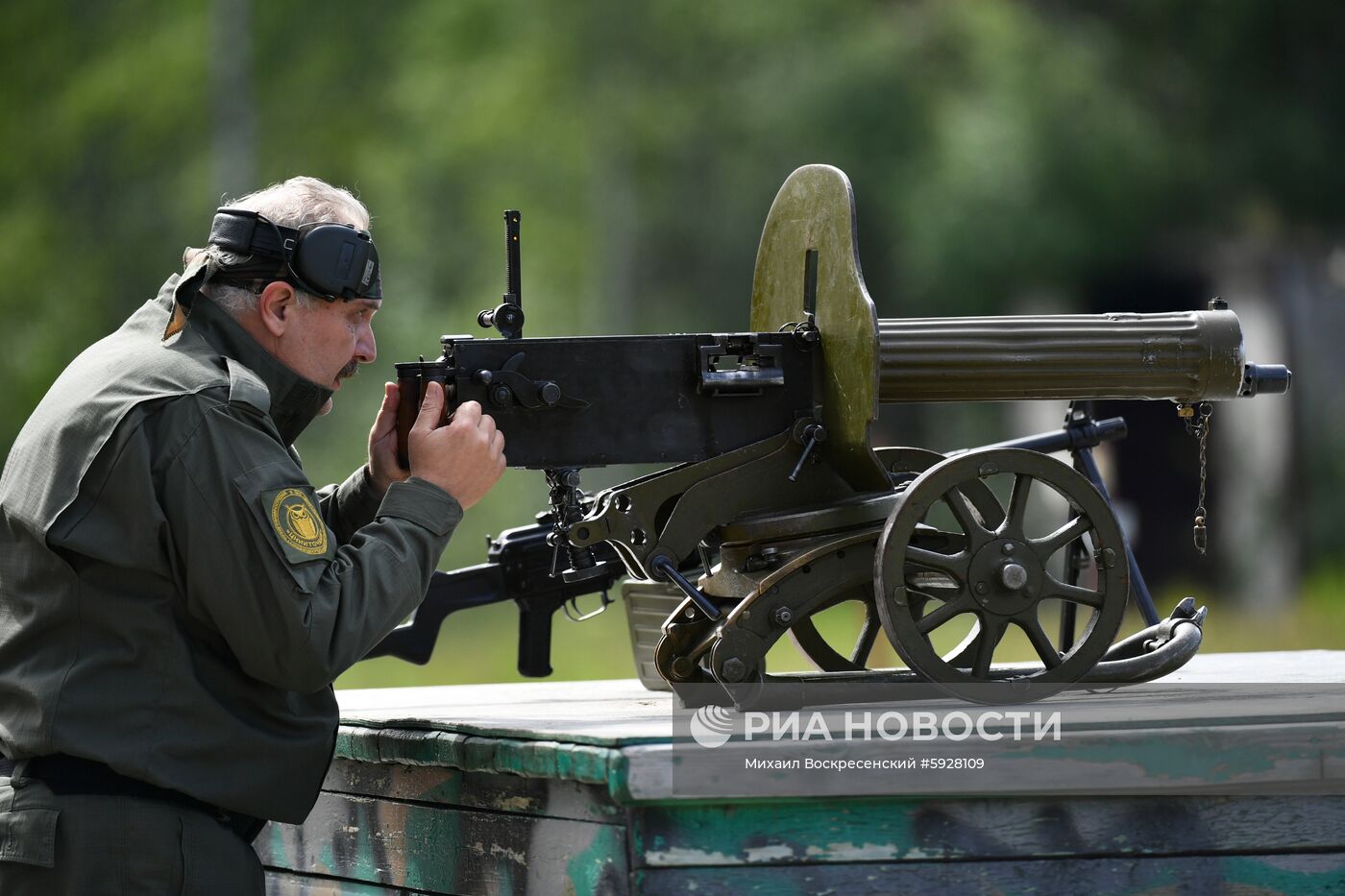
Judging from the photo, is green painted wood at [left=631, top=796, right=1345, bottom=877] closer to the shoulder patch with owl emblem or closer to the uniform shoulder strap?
the shoulder patch with owl emblem

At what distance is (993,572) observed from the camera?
3545 millimetres

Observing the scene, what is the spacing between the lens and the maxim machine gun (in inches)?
140

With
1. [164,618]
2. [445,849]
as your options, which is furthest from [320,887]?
[164,618]

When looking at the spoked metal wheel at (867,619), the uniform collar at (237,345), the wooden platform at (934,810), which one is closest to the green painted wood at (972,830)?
the wooden platform at (934,810)

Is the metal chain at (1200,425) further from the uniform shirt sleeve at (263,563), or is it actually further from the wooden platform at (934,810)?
the uniform shirt sleeve at (263,563)

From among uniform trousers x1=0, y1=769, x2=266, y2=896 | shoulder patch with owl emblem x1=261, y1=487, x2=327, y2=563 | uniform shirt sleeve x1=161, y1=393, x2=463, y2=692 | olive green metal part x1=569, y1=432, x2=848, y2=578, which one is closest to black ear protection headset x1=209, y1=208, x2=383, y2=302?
uniform shirt sleeve x1=161, y1=393, x2=463, y2=692

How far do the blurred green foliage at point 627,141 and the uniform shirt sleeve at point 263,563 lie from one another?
16.8 metres

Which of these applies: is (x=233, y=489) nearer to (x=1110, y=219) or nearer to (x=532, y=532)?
(x=532, y=532)

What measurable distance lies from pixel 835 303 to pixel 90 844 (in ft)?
6.09

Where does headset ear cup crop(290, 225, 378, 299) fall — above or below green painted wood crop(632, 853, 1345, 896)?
above

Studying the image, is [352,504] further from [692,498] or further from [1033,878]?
[1033,878]

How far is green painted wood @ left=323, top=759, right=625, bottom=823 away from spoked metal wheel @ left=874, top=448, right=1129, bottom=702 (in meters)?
0.69

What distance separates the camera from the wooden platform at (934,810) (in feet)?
10.4

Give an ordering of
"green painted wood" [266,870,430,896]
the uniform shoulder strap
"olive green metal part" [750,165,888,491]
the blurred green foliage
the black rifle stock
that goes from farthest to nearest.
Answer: the blurred green foliage < the black rifle stock < "green painted wood" [266,870,430,896] < "olive green metal part" [750,165,888,491] < the uniform shoulder strap
